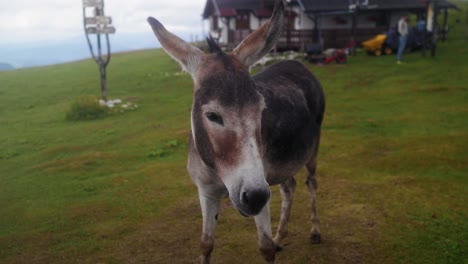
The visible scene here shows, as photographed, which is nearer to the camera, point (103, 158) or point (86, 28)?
point (103, 158)

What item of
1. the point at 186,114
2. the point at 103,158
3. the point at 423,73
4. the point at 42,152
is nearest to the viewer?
the point at 103,158

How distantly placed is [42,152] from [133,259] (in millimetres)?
8240

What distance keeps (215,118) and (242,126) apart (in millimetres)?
261

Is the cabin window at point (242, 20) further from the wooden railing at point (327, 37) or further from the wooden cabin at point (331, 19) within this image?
the wooden railing at point (327, 37)

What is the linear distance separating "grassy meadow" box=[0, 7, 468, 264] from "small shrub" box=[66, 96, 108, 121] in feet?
1.68

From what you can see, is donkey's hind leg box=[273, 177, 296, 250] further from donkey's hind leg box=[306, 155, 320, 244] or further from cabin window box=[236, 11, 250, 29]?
cabin window box=[236, 11, 250, 29]

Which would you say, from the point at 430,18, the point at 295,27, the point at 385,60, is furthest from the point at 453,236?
the point at 430,18

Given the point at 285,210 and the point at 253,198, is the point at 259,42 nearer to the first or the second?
the point at 253,198

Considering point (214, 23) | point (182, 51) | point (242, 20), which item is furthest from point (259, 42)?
point (214, 23)

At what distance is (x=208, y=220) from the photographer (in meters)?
4.98

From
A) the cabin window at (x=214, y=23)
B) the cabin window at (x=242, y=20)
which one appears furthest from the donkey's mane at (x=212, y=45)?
the cabin window at (x=214, y=23)

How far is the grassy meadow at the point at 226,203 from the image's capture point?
6.48m

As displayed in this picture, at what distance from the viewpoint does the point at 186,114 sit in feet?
57.6

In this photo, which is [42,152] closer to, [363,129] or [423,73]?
[363,129]
